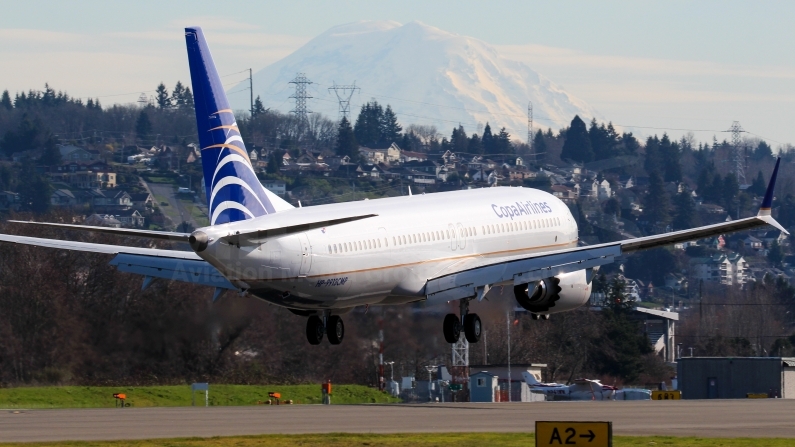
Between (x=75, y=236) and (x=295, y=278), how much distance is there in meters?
65.2

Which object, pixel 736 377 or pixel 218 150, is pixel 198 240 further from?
pixel 736 377

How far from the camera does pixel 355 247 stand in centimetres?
4872

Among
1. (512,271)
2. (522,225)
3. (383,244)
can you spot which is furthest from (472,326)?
(522,225)

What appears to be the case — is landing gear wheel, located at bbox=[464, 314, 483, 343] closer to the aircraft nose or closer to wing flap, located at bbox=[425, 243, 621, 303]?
wing flap, located at bbox=[425, 243, 621, 303]

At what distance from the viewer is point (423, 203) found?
54.8 meters

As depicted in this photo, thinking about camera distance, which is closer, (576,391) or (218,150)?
(218,150)

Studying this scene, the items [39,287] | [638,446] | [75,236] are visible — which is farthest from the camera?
[75,236]

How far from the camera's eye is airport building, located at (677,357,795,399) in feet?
264

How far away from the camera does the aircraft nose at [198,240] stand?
41406 mm

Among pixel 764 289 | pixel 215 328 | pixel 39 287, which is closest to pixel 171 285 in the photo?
pixel 215 328

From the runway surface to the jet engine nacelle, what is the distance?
3912 millimetres

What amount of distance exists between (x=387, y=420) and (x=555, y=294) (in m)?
12.7

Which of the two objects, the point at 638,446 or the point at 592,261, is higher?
the point at 592,261

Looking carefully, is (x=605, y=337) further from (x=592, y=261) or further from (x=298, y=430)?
(x=298, y=430)
